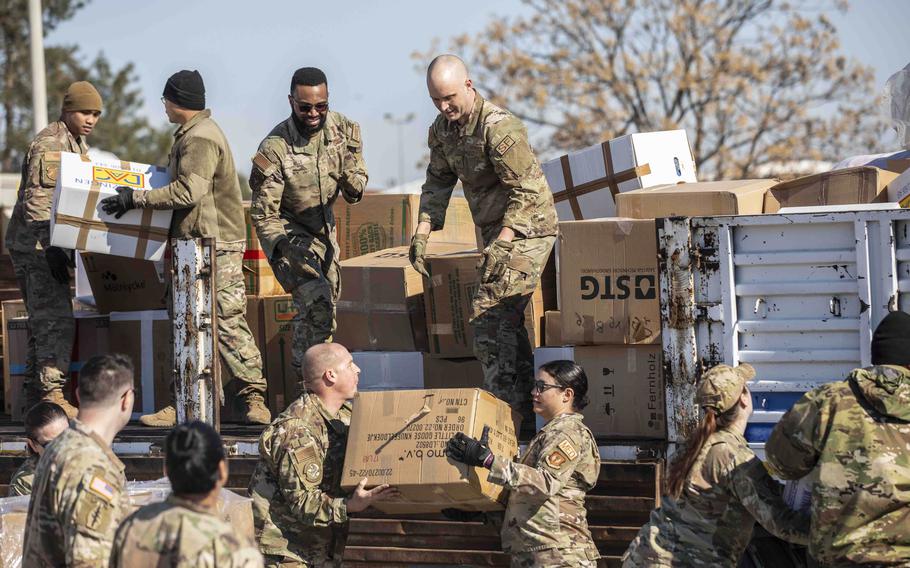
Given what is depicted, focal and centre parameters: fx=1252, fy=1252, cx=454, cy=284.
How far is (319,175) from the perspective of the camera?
632 cm

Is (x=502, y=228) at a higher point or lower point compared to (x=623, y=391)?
higher

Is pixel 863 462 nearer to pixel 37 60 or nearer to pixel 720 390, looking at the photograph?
pixel 720 390

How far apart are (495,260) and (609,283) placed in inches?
20.0

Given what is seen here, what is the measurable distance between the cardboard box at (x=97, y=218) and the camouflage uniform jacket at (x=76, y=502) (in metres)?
2.67

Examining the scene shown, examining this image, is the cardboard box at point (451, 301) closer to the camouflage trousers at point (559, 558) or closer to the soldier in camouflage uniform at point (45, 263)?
the camouflage trousers at point (559, 558)

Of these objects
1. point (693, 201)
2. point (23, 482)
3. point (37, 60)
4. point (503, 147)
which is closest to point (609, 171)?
point (693, 201)

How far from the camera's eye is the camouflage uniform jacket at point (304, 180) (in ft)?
20.5

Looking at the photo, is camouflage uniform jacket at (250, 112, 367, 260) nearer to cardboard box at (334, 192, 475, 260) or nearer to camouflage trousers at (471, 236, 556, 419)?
cardboard box at (334, 192, 475, 260)

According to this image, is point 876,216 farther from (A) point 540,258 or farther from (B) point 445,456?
(B) point 445,456

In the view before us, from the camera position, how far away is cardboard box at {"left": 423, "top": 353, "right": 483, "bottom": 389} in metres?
6.20

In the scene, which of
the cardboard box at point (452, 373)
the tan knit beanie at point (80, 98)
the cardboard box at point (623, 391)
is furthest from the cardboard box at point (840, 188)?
the tan knit beanie at point (80, 98)

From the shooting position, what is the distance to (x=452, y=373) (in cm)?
625

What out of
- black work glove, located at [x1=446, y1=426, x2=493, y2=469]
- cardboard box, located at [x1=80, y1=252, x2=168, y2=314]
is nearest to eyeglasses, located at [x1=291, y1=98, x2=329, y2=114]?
cardboard box, located at [x1=80, y1=252, x2=168, y2=314]

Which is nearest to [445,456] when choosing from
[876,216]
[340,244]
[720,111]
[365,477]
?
[365,477]
